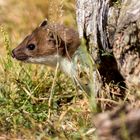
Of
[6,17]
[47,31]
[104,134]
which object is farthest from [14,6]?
[104,134]

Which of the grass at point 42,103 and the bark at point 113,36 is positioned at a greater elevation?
the bark at point 113,36

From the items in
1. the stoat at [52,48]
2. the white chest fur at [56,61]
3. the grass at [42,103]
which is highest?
the stoat at [52,48]

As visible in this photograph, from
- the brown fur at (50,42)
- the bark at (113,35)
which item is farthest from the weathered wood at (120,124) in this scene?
the brown fur at (50,42)

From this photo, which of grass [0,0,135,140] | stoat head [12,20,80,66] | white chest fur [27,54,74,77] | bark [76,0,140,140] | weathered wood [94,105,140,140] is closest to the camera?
weathered wood [94,105,140,140]

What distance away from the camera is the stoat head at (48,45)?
502cm

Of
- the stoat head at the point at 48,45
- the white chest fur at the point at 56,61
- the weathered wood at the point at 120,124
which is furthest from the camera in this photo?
the stoat head at the point at 48,45

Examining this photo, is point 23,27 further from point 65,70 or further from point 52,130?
point 52,130

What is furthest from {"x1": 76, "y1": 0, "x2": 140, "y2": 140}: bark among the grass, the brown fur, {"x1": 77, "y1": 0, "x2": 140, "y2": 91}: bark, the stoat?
the brown fur

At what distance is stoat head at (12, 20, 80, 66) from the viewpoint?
5.02 meters

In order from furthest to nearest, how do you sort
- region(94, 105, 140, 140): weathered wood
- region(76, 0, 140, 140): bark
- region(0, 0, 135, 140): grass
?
region(76, 0, 140, 140): bark, region(0, 0, 135, 140): grass, region(94, 105, 140, 140): weathered wood

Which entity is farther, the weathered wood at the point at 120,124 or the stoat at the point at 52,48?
the stoat at the point at 52,48

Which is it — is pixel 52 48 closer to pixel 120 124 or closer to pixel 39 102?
pixel 39 102

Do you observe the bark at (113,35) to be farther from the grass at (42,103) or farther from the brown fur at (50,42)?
the brown fur at (50,42)

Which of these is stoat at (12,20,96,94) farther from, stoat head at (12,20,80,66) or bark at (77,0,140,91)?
bark at (77,0,140,91)
